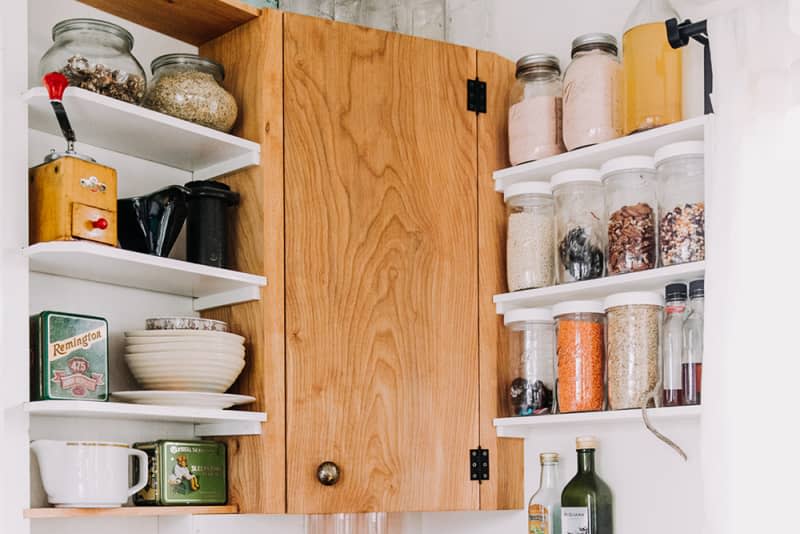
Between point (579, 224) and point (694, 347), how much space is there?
39cm

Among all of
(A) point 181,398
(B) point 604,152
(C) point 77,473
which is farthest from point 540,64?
(C) point 77,473

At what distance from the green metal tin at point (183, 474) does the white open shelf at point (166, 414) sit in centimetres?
5

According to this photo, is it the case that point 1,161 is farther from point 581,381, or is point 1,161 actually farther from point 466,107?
point 581,381

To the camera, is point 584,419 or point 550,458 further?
point 550,458

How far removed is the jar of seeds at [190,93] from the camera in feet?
6.73

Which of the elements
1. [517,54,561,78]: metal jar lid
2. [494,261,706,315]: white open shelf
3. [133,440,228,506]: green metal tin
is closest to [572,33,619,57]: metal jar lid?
[517,54,561,78]: metal jar lid

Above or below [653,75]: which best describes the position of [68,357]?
below

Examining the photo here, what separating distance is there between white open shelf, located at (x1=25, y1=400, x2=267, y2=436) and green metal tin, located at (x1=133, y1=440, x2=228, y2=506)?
0.16 ft

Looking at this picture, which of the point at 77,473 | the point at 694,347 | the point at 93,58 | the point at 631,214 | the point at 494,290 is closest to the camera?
the point at 77,473

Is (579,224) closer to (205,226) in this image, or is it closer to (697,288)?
(697,288)

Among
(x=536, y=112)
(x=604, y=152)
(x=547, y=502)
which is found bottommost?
(x=547, y=502)

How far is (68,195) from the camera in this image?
1802 mm

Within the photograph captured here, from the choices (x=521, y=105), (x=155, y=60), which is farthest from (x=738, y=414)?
(x=155, y=60)

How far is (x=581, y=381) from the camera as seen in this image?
2176 millimetres
